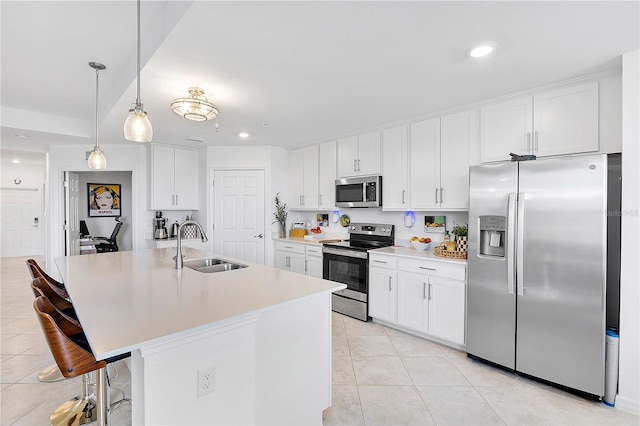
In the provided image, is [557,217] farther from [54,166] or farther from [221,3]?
[54,166]

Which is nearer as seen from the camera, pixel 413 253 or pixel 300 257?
pixel 413 253

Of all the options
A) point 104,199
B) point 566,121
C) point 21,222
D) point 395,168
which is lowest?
point 21,222

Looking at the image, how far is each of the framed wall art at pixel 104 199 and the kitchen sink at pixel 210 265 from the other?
5.47 metres

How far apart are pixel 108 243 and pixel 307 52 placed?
6251 mm

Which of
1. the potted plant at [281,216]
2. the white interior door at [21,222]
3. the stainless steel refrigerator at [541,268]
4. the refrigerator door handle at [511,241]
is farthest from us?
the white interior door at [21,222]

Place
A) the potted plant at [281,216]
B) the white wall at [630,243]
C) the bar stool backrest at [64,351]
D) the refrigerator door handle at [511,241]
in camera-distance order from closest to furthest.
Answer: the bar stool backrest at [64,351]
the white wall at [630,243]
the refrigerator door handle at [511,241]
the potted plant at [281,216]

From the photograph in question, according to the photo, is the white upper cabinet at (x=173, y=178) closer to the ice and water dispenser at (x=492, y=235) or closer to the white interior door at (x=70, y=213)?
the white interior door at (x=70, y=213)

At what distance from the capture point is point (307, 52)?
2.03 m

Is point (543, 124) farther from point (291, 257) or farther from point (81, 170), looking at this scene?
point (81, 170)

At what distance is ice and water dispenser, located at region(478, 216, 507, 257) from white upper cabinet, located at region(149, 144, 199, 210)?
4388 millimetres

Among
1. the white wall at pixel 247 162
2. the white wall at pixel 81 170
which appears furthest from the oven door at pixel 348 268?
the white wall at pixel 81 170

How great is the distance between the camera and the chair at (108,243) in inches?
246

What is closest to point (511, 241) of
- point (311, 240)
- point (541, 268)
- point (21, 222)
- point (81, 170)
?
point (541, 268)

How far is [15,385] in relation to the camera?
235 centimetres
